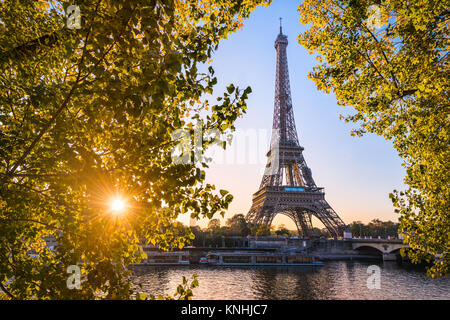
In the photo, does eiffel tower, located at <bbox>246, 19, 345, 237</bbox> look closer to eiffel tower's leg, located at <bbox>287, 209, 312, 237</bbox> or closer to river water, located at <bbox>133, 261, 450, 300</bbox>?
eiffel tower's leg, located at <bbox>287, 209, 312, 237</bbox>

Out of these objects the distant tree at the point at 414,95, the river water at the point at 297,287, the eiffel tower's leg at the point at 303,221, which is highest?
the distant tree at the point at 414,95

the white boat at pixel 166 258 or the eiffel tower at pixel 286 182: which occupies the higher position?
the eiffel tower at pixel 286 182

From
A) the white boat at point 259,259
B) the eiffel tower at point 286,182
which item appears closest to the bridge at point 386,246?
the eiffel tower at point 286,182

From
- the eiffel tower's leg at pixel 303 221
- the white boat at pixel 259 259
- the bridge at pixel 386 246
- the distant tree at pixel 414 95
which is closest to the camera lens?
the distant tree at pixel 414 95

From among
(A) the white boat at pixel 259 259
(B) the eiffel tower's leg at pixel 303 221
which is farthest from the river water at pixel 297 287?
(B) the eiffel tower's leg at pixel 303 221

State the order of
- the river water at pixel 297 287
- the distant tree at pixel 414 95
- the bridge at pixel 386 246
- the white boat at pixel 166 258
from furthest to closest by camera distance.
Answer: the bridge at pixel 386 246 < the white boat at pixel 166 258 < the river water at pixel 297 287 < the distant tree at pixel 414 95

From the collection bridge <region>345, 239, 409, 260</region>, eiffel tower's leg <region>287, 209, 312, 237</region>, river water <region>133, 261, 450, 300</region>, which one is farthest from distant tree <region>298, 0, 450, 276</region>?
eiffel tower's leg <region>287, 209, 312, 237</region>

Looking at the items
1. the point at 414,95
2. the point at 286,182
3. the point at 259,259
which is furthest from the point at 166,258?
the point at 414,95

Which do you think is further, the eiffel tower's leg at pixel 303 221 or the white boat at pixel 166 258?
the eiffel tower's leg at pixel 303 221

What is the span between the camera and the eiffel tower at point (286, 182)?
246ft

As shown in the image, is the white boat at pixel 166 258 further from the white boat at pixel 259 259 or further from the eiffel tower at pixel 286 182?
the eiffel tower at pixel 286 182

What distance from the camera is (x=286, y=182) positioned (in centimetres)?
8750

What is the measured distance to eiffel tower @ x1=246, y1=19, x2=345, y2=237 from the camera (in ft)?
246

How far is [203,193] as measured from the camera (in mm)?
3588
